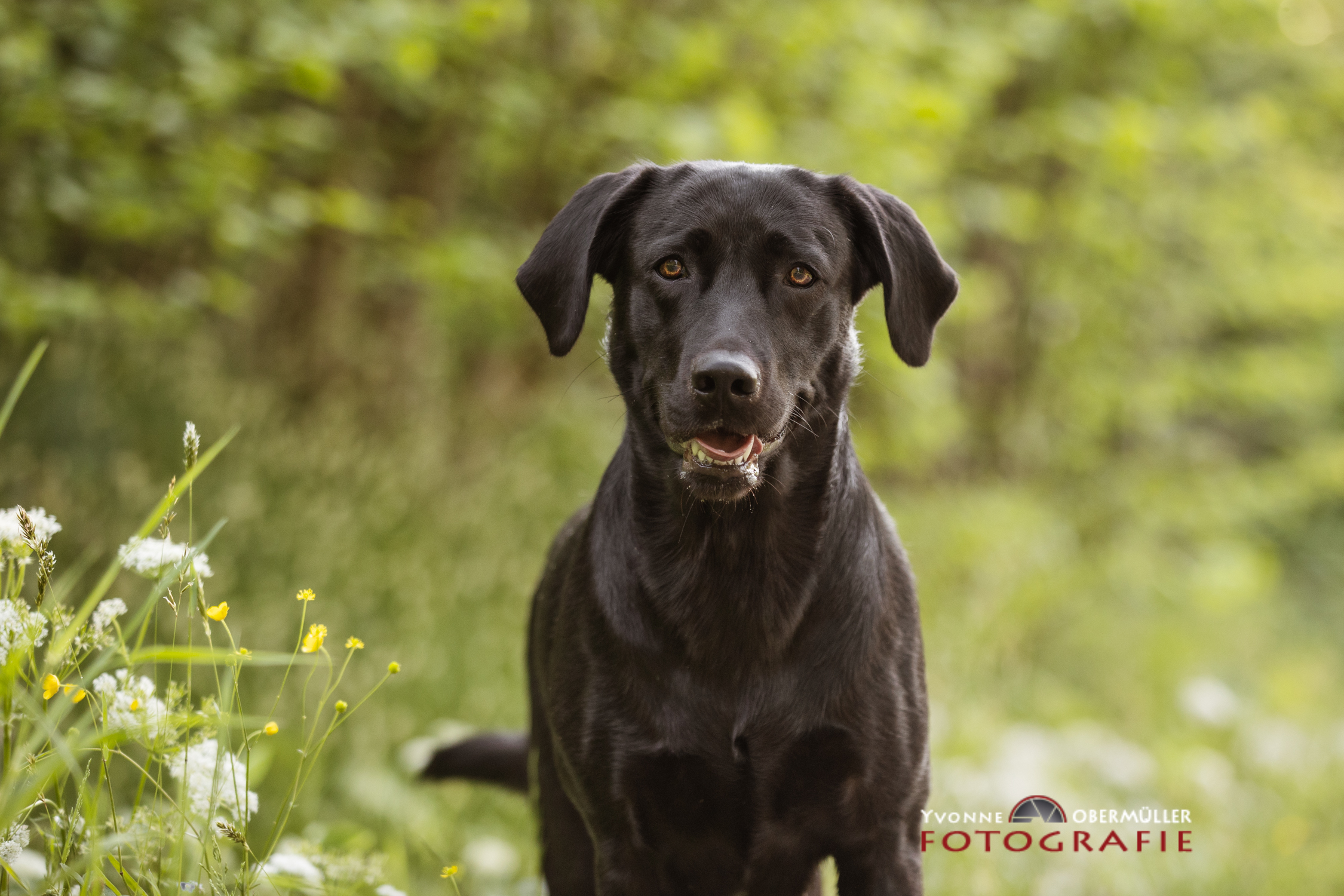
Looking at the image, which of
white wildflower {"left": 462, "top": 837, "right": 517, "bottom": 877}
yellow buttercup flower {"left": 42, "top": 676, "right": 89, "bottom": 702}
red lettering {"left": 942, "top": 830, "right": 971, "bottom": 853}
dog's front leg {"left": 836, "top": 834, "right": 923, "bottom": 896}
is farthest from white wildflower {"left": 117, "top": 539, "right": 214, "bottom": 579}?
red lettering {"left": 942, "top": 830, "right": 971, "bottom": 853}

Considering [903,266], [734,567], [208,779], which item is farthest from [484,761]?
[903,266]

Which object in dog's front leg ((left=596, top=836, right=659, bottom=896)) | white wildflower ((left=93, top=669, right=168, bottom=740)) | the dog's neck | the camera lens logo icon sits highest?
the dog's neck

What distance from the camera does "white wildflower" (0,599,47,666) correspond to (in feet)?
5.28

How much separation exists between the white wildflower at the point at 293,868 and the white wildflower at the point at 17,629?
0.55 metres

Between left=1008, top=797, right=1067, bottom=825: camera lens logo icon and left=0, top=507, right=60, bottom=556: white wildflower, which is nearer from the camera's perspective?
left=0, top=507, right=60, bottom=556: white wildflower

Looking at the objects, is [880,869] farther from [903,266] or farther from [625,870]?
[903,266]

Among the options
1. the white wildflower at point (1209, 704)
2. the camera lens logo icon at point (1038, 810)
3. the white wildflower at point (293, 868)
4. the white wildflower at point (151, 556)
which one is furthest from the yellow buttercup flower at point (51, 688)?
the white wildflower at point (1209, 704)

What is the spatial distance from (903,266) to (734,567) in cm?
74

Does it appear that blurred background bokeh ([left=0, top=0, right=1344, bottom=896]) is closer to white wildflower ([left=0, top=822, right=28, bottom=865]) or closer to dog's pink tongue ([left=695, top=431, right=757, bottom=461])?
dog's pink tongue ([left=695, top=431, right=757, bottom=461])

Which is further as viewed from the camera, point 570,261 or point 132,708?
point 570,261

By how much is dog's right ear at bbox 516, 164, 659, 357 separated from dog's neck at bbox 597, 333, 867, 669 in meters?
0.24

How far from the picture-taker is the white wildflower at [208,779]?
1.74 meters

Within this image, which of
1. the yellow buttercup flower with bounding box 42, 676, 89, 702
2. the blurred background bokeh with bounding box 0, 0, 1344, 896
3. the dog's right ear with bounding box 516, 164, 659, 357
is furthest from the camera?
the blurred background bokeh with bounding box 0, 0, 1344, 896

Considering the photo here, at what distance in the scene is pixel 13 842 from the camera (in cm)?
173
